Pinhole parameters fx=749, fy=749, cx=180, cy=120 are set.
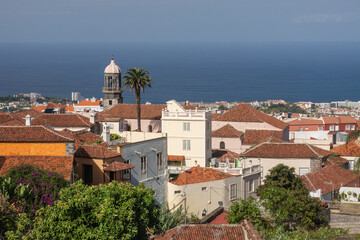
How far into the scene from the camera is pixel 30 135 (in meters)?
36.1

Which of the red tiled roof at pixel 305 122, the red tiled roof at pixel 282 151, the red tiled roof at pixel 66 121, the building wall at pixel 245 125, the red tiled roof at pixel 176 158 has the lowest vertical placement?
the red tiled roof at pixel 305 122

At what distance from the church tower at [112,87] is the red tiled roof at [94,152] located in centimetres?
4615

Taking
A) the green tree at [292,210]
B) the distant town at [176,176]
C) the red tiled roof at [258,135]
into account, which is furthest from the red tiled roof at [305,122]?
the green tree at [292,210]

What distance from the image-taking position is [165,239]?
25.6 m

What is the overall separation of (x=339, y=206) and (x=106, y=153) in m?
13.3

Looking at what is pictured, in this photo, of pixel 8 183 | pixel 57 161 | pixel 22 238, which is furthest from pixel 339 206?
pixel 22 238

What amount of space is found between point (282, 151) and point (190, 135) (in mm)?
6776

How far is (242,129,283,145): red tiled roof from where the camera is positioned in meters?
63.0

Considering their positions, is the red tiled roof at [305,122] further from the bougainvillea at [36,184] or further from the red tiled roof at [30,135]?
the bougainvillea at [36,184]

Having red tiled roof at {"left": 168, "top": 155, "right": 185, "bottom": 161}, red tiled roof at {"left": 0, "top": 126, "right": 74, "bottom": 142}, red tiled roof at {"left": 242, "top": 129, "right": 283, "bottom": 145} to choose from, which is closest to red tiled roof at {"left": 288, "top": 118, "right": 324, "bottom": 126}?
red tiled roof at {"left": 242, "top": 129, "right": 283, "bottom": 145}

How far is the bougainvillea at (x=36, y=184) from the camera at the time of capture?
28000 millimetres

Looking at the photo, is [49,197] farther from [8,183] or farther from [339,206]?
[339,206]

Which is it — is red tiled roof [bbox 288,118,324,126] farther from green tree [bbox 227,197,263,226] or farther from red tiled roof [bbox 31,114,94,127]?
green tree [bbox 227,197,263,226]

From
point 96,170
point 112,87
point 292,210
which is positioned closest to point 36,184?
point 96,170
